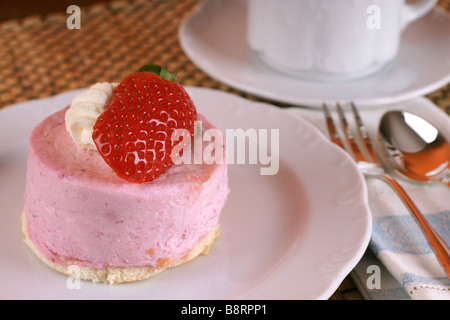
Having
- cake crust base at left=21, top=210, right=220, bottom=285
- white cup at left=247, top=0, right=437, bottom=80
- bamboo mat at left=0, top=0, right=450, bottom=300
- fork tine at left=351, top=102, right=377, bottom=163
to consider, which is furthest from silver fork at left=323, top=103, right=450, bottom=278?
cake crust base at left=21, top=210, right=220, bottom=285

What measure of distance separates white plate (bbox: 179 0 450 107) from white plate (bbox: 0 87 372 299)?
0.22 meters

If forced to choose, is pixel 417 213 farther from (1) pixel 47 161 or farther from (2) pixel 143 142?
(1) pixel 47 161

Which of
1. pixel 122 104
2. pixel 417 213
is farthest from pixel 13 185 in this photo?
pixel 417 213

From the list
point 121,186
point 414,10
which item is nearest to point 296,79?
point 414,10

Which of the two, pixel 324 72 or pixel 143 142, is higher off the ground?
pixel 143 142

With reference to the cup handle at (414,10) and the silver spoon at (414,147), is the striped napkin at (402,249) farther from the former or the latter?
the cup handle at (414,10)

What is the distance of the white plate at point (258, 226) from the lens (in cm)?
109

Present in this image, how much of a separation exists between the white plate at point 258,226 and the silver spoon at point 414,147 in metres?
0.17

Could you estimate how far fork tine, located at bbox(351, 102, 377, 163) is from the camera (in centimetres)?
148

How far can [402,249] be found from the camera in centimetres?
118

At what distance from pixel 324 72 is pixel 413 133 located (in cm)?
37

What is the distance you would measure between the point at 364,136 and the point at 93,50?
3.04ft

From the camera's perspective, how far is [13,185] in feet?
4.49

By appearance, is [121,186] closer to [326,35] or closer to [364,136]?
[364,136]
